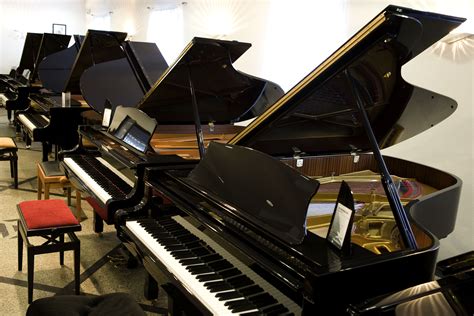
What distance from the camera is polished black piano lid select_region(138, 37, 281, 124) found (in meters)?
3.02

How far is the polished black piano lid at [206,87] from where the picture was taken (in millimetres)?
3018

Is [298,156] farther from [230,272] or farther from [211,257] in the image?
[230,272]

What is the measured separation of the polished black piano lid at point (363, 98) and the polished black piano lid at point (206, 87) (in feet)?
2.05

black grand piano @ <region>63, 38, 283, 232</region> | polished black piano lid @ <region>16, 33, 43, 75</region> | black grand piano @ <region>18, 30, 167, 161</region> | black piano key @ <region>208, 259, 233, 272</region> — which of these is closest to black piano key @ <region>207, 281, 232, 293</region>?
black piano key @ <region>208, 259, 233, 272</region>

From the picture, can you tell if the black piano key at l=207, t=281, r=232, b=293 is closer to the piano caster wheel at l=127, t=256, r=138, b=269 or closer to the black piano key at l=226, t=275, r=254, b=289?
the black piano key at l=226, t=275, r=254, b=289

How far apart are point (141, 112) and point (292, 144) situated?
119 cm

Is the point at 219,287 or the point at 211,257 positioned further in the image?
the point at 211,257

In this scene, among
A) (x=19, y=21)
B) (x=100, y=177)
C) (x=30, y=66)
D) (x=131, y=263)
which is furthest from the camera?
(x=19, y=21)

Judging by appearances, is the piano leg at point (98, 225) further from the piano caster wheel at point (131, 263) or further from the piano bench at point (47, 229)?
the piano bench at point (47, 229)

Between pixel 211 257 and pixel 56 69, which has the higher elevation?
pixel 56 69

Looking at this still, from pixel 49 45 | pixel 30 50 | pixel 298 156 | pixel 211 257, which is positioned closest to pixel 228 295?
pixel 211 257

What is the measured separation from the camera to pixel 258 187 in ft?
6.70

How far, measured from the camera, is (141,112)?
3.58m

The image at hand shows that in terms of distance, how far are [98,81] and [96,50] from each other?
0.61 meters
